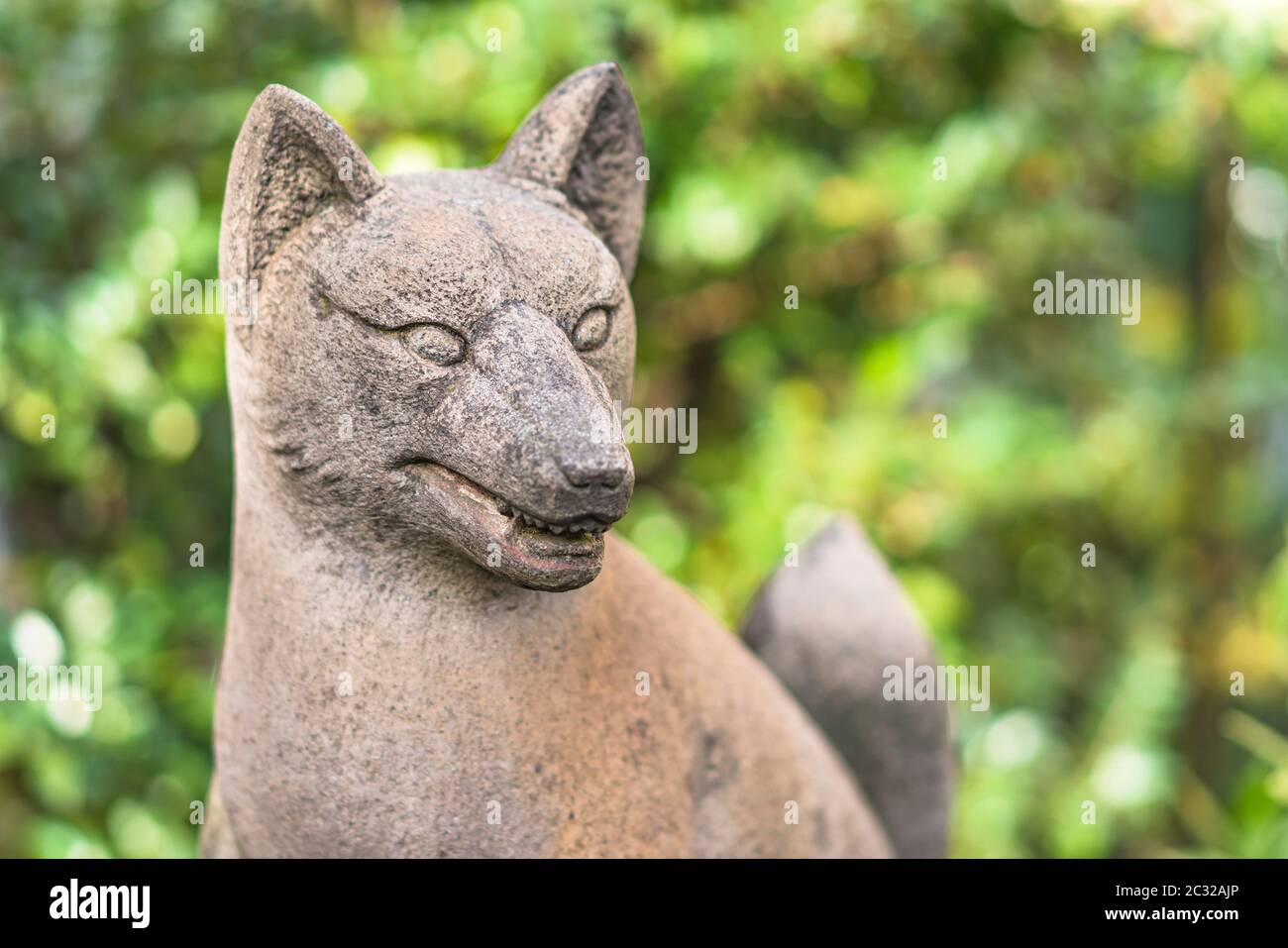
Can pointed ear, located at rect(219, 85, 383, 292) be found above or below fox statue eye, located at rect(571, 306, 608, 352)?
above

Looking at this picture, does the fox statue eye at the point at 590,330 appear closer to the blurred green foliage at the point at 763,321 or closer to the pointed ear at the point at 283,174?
the pointed ear at the point at 283,174

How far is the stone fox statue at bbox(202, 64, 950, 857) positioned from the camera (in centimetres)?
96

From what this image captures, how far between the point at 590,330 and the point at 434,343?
0.13m

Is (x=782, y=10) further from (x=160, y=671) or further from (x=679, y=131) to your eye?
(x=160, y=671)

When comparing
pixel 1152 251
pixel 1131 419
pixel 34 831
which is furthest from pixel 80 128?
pixel 1152 251

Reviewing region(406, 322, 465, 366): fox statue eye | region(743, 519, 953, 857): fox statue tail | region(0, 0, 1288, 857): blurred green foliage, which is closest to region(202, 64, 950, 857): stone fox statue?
region(406, 322, 465, 366): fox statue eye

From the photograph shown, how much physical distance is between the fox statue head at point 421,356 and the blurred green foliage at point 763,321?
1.07 m

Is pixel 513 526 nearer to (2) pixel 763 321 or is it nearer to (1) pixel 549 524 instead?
(1) pixel 549 524

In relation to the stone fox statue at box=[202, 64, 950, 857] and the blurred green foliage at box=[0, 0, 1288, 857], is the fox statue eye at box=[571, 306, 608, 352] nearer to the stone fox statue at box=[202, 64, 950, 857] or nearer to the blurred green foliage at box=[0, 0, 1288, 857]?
the stone fox statue at box=[202, 64, 950, 857]

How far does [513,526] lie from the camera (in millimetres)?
958

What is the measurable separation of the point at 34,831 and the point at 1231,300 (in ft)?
9.60

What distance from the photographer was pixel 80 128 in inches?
89.7

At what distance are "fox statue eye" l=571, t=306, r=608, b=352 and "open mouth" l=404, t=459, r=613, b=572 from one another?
14 centimetres

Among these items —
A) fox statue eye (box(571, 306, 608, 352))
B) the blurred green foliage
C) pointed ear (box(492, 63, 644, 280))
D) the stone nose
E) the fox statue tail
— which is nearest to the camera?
the stone nose
